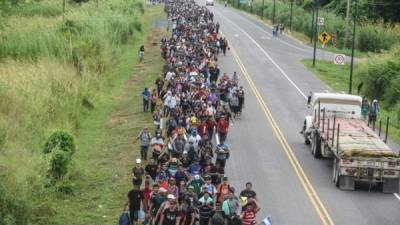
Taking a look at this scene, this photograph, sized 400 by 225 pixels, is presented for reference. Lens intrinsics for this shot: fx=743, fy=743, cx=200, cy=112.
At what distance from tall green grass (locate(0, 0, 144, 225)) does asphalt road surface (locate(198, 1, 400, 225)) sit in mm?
6774

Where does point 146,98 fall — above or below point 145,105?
above

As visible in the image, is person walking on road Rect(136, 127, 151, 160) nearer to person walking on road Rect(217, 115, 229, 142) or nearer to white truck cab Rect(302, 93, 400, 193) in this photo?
person walking on road Rect(217, 115, 229, 142)

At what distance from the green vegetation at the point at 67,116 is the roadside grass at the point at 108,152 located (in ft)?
0.12

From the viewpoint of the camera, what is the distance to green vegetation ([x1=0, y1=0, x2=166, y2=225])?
22.1 metres

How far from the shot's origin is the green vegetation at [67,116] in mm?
22094

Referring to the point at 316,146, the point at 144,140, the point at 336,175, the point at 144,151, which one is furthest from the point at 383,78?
the point at 144,140

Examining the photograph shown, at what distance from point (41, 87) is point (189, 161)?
530 inches

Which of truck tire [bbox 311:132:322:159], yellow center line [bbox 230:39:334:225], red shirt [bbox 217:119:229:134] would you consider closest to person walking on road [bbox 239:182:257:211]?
yellow center line [bbox 230:39:334:225]

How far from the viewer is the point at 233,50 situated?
65625 millimetres

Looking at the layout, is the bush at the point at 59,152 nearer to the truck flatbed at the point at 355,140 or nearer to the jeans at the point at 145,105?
the truck flatbed at the point at 355,140

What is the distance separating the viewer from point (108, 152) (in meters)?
30.7

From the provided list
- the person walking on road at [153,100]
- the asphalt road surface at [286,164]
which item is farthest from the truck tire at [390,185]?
the person walking on road at [153,100]

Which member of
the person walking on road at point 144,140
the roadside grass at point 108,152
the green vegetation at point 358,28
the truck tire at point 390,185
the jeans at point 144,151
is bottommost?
the roadside grass at point 108,152

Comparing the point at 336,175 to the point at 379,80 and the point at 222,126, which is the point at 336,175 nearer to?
the point at 222,126
